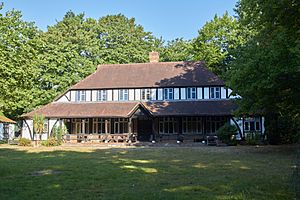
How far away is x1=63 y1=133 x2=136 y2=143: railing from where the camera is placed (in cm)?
3149

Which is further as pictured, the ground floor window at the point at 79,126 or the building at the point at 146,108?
the ground floor window at the point at 79,126

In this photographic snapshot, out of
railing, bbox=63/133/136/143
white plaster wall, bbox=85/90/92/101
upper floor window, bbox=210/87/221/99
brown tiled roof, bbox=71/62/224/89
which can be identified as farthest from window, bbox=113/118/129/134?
upper floor window, bbox=210/87/221/99

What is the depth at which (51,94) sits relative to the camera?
134 ft

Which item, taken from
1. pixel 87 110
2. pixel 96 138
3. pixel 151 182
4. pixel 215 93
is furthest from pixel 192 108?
pixel 151 182

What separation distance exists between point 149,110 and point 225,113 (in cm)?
688

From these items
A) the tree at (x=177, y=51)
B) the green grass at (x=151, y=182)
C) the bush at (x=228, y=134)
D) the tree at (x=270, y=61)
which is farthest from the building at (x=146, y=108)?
the green grass at (x=151, y=182)

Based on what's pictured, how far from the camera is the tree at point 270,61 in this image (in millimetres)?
16297

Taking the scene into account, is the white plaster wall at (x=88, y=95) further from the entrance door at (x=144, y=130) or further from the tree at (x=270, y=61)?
the tree at (x=270, y=61)

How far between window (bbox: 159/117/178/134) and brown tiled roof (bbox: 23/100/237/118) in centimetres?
133

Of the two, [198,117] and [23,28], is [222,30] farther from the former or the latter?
→ [23,28]

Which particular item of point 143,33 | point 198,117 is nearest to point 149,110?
point 198,117

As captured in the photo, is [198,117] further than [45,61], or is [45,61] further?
[45,61]

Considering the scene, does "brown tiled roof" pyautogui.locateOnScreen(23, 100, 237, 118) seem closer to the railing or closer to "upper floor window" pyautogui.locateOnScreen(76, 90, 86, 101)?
"upper floor window" pyautogui.locateOnScreen(76, 90, 86, 101)

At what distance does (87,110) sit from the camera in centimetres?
3316
